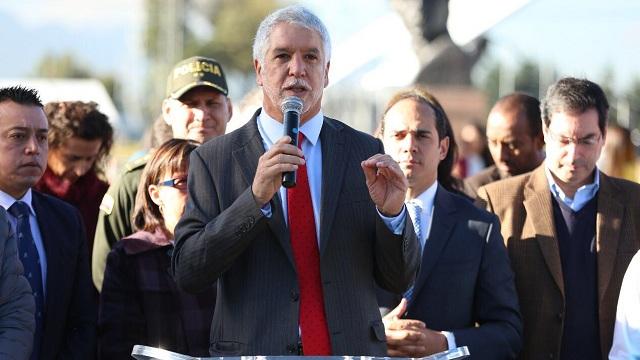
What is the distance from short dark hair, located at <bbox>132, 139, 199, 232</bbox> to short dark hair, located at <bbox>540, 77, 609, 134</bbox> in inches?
66.4

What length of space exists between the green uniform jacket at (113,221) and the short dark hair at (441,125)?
134 cm

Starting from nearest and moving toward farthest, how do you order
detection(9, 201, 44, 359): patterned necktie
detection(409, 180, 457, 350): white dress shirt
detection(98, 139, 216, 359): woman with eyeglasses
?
detection(9, 201, 44, 359): patterned necktie → detection(98, 139, 216, 359): woman with eyeglasses → detection(409, 180, 457, 350): white dress shirt

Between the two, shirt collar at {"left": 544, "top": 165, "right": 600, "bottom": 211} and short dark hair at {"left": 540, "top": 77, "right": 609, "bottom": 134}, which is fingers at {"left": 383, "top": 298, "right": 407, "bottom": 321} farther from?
short dark hair at {"left": 540, "top": 77, "right": 609, "bottom": 134}

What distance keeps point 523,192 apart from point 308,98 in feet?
6.47

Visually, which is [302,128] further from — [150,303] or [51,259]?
[51,259]

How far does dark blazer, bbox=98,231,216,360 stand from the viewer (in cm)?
465

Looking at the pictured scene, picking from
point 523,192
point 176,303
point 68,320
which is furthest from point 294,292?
point 523,192

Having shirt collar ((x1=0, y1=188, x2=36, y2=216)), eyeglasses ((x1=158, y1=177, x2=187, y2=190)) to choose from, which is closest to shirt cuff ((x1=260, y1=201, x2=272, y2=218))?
eyeglasses ((x1=158, y1=177, x2=187, y2=190))

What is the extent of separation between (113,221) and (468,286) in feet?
6.52

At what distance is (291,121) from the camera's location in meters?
3.29

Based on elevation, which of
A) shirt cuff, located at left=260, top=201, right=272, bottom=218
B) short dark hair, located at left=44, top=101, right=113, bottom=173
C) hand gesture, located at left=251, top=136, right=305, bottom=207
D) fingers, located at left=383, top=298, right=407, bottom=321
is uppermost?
short dark hair, located at left=44, top=101, right=113, bottom=173

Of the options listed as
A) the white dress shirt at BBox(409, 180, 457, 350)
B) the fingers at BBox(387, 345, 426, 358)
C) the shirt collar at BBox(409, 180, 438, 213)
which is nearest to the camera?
the fingers at BBox(387, 345, 426, 358)

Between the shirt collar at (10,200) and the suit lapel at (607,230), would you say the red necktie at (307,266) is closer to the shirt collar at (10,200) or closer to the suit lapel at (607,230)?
the shirt collar at (10,200)

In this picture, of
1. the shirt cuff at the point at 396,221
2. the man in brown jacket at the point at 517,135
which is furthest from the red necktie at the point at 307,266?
the man in brown jacket at the point at 517,135
